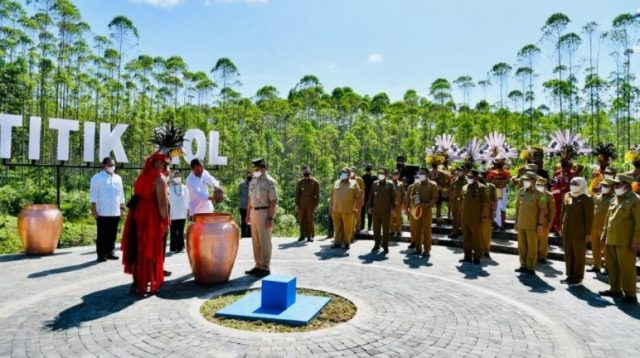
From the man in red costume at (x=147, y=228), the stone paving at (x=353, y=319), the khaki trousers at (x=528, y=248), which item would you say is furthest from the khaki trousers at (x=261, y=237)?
the khaki trousers at (x=528, y=248)

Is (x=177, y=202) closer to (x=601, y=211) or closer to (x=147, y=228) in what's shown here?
(x=147, y=228)

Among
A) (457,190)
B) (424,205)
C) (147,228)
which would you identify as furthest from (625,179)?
(147,228)

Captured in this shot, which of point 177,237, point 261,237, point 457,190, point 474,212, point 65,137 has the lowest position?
point 177,237

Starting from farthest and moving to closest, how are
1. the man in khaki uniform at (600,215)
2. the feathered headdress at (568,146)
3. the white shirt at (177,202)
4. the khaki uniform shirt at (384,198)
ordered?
the feathered headdress at (568,146), the khaki uniform shirt at (384,198), the white shirt at (177,202), the man in khaki uniform at (600,215)

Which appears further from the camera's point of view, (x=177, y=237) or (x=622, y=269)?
(x=177, y=237)

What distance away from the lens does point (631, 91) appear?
1275 inches

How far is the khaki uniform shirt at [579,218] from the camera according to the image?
7.22 meters

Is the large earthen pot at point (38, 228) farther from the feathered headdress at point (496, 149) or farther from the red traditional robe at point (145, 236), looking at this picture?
the feathered headdress at point (496, 149)

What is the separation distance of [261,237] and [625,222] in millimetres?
5562

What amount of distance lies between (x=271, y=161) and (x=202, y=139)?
36.2 m

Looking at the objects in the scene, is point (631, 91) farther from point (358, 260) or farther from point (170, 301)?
point (170, 301)

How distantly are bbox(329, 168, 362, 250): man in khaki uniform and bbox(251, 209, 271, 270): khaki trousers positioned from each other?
3517 mm

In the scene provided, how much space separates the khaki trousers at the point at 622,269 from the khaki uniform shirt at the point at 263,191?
529cm

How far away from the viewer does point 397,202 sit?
12.5 meters
